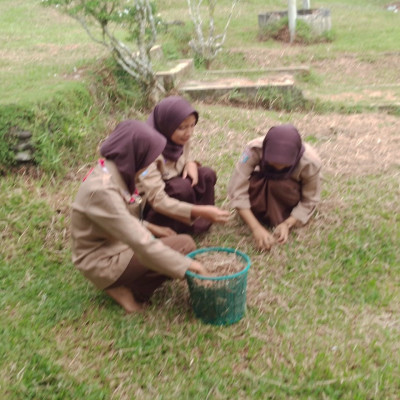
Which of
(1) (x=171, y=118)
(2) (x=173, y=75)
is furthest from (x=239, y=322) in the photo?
(2) (x=173, y=75)

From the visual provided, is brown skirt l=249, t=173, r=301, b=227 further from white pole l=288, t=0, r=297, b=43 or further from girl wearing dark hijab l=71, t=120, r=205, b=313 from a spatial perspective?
white pole l=288, t=0, r=297, b=43

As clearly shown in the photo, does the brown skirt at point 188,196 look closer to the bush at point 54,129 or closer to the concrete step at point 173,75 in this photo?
the bush at point 54,129

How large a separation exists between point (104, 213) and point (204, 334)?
88 cm

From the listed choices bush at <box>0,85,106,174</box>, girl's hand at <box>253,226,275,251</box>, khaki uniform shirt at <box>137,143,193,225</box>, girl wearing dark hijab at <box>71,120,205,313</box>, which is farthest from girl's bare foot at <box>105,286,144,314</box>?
bush at <box>0,85,106,174</box>

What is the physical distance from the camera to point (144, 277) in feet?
10.3

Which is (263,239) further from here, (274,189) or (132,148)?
(132,148)

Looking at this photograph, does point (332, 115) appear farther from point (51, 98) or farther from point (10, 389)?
point (10, 389)

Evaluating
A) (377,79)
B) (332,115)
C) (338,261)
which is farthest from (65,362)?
(377,79)

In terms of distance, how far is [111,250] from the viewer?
3090 mm

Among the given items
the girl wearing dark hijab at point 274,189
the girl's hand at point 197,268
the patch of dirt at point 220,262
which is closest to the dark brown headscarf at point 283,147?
the girl wearing dark hijab at point 274,189

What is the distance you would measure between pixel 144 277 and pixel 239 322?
613 millimetres

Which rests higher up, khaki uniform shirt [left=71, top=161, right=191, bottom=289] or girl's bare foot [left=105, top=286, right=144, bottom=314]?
khaki uniform shirt [left=71, top=161, right=191, bottom=289]

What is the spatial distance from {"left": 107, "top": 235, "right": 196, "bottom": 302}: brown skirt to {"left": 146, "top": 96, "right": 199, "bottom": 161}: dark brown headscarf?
88 centimetres

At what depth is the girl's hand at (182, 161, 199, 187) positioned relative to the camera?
3955 millimetres
